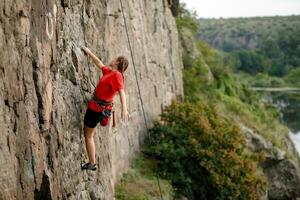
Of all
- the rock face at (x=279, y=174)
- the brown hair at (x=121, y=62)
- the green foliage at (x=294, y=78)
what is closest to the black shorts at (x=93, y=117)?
the brown hair at (x=121, y=62)

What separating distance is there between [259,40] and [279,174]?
347 ft

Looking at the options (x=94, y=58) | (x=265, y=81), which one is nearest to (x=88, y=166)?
(x=94, y=58)

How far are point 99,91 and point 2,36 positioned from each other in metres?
3.02

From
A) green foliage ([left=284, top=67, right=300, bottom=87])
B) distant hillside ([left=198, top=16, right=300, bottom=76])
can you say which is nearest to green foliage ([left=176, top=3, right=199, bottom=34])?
green foliage ([left=284, top=67, right=300, bottom=87])

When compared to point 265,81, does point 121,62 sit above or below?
above

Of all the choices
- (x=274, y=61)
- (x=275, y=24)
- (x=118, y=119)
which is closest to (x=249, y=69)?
(x=274, y=61)

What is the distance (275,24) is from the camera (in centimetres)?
13762

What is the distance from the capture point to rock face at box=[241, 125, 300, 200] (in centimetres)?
2538

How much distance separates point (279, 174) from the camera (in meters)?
25.6

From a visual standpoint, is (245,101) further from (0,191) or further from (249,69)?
(249,69)

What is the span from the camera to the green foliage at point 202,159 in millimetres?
18203

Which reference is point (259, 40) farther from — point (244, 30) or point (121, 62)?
point (121, 62)

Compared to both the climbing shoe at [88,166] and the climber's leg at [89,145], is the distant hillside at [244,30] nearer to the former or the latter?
the climber's leg at [89,145]

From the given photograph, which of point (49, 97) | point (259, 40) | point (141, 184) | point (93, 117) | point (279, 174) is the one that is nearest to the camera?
point (49, 97)
